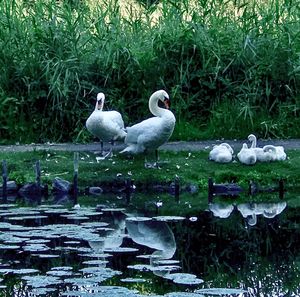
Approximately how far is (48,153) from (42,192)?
4.31 feet

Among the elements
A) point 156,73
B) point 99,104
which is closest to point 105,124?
point 99,104

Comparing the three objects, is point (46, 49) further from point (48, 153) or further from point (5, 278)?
point (5, 278)

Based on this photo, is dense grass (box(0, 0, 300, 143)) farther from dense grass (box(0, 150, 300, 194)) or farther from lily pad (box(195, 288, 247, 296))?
lily pad (box(195, 288, 247, 296))

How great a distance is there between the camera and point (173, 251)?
11266 millimetres

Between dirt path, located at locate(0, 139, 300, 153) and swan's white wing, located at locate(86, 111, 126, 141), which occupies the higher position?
swan's white wing, located at locate(86, 111, 126, 141)

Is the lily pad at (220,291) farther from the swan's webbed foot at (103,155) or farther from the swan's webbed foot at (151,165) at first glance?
the swan's webbed foot at (103,155)

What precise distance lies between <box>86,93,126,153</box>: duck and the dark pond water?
70.1 inches

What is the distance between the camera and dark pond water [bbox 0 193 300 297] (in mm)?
9586

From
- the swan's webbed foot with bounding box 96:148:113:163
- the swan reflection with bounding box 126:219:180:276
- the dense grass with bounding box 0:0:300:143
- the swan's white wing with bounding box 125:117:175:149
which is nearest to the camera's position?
the swan reflection with bounding box 126:219:180:276

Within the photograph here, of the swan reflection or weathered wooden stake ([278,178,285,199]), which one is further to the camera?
weathered wooden stake ([278,178,285,199])

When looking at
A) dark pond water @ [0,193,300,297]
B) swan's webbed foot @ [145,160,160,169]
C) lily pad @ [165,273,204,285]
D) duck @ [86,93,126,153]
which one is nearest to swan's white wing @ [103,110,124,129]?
duck @ [86,93,126,153]

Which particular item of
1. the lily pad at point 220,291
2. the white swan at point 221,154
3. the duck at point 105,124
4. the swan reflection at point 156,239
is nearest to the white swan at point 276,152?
the white swan at point 221,154

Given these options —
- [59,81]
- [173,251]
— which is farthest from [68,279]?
[59,81]

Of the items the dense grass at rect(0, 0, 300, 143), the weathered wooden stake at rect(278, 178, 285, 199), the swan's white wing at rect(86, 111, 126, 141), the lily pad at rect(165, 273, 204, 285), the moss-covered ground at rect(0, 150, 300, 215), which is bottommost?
the lily pad at rect(165, 273, 204, 285)
